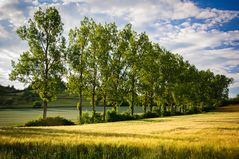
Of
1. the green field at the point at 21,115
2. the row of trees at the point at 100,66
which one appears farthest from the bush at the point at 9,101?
the row of trees at the point at 100,66

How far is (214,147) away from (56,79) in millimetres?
39792

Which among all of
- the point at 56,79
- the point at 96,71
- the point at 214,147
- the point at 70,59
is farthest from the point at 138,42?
the point at 214,147

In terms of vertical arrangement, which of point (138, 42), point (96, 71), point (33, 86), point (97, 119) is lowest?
point (97, 119)

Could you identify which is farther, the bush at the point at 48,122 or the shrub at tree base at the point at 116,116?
the shrub at tree base at the point at 116,116

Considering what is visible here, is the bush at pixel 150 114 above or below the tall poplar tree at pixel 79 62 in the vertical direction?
below

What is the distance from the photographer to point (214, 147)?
12.0m

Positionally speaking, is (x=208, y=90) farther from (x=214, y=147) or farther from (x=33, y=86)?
(x=214, y=147)

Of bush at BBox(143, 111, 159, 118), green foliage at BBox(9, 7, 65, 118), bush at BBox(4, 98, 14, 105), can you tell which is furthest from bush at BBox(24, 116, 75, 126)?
bush at BBox(4, 98, 14, 105)

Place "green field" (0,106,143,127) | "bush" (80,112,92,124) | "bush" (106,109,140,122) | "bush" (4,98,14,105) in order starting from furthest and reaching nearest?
"bush" (4,98,14,105) < "bush" (106,109,140,122) < "bush" (80,112,92,124) < "green field" (0,106,143,127)

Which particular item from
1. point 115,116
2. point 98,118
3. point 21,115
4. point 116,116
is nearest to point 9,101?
point 21,115

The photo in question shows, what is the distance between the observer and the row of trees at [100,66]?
159 ft

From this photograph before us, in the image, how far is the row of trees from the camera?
4848 centimetres

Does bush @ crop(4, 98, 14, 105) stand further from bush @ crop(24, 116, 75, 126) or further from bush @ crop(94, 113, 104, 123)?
bush @ crop(24, 116, 75, 126)

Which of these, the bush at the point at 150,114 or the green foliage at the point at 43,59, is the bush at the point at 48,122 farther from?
the bush at the point at 150,114
